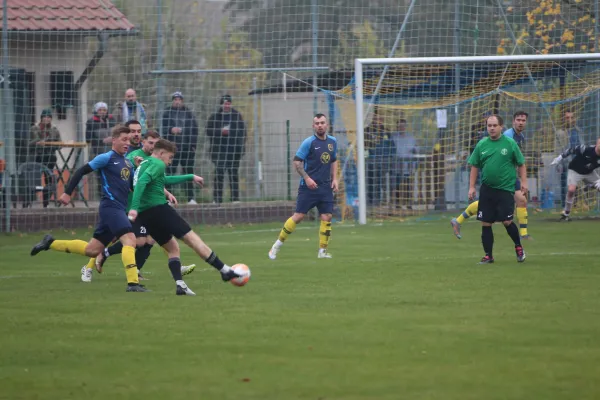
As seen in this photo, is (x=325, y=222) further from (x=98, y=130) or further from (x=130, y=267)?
(x=98, y=130)

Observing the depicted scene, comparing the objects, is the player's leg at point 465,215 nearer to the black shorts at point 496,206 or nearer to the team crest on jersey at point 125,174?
the black shorts at point 496,206

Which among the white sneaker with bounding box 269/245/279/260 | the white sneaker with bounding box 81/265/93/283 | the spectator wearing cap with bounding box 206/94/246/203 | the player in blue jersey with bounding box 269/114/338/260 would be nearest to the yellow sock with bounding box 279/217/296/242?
the player in blue jersey with bounding box 269/114/338/260

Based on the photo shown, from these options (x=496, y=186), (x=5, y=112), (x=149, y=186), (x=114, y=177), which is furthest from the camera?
(x=5, y=112)

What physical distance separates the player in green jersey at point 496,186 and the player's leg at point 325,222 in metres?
2.16

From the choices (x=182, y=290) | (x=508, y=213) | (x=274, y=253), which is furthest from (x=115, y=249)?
(x=508, y=213)

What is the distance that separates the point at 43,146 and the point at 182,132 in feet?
8.78

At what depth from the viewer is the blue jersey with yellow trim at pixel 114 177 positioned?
1138 centimetres

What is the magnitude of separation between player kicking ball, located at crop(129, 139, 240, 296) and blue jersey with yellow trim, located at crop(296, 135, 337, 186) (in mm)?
4341

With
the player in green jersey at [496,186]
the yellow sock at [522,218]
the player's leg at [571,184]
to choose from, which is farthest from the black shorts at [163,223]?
the player's leg at [571,184]

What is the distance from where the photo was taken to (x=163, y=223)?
35.0ft

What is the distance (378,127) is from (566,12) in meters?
8.28

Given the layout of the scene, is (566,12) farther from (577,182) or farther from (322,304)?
(322,304)

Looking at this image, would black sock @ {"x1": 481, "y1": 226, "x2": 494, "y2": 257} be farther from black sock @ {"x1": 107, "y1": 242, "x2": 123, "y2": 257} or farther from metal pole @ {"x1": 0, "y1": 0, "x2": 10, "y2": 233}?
metal pole @ {"x1": 0, "y1": 0, "x2": 10, "y2": 233}

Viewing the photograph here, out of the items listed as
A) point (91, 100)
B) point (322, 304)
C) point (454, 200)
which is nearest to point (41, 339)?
point (322, 304)
